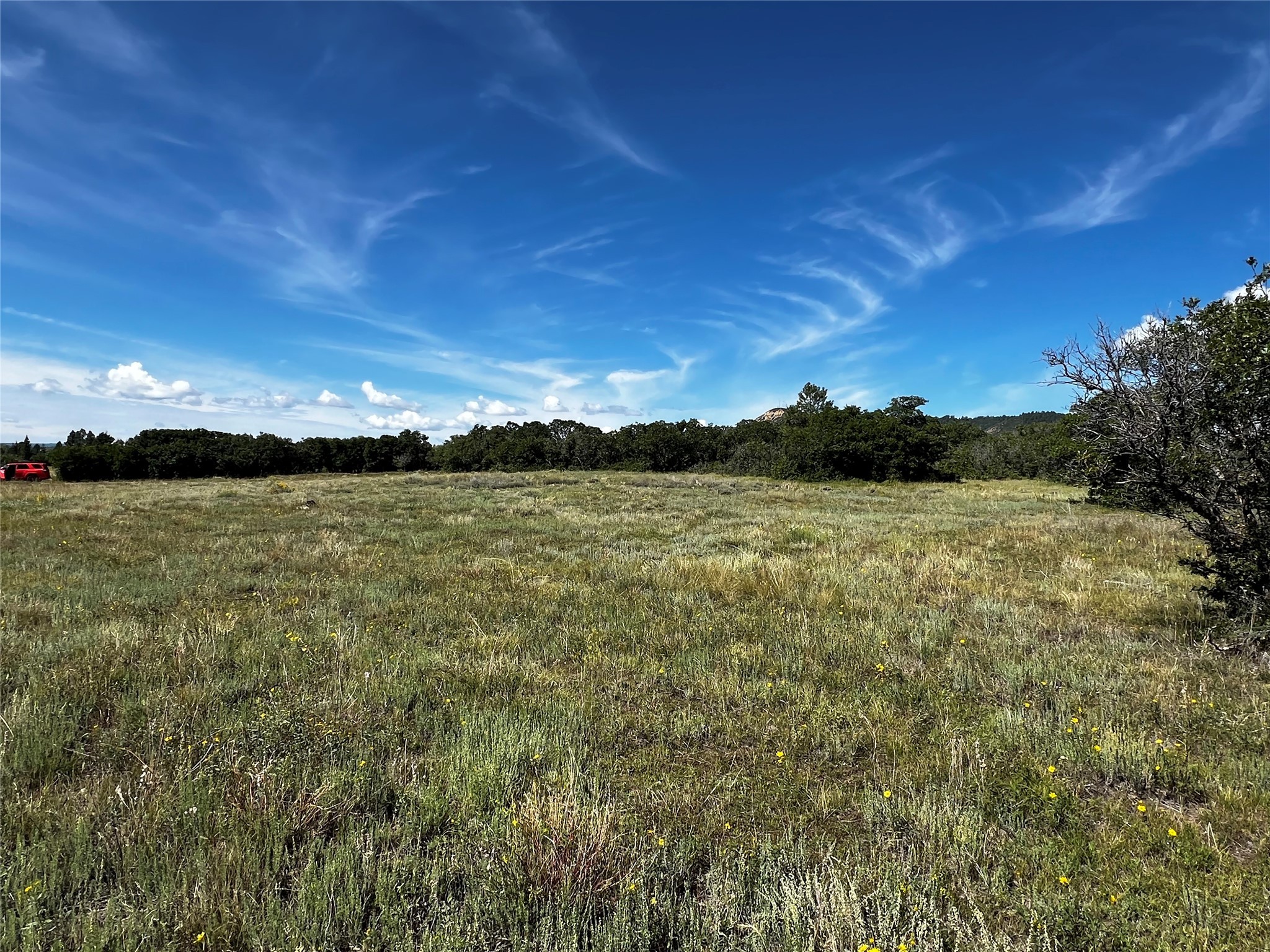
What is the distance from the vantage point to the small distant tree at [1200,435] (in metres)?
5.94

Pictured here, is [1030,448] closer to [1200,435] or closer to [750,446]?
[750,446]

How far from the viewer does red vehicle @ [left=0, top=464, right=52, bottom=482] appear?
149 feet

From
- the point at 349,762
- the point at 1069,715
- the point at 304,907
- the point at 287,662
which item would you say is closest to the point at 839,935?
the point at 304,907

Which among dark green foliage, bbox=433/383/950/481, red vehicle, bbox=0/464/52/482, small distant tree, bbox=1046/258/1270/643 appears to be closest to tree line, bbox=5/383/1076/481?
dark green foliage, bbox=433/383/950/481

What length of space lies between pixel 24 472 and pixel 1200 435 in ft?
232

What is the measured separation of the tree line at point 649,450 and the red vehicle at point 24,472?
2415 cm

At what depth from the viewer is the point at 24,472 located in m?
46.8

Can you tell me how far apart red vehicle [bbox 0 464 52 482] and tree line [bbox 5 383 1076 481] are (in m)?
24.2

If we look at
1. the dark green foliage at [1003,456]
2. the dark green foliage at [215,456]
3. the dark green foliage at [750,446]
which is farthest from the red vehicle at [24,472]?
the dark green foliage at [1003,456]

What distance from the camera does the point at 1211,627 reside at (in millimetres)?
7004

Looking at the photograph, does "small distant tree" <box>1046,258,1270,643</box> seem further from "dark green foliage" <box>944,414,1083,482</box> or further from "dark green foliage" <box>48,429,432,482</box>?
"dark green foliage" <box>48,429,432,482</box>

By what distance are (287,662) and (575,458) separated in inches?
3703

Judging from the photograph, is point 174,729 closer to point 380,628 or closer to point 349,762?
point 349,762

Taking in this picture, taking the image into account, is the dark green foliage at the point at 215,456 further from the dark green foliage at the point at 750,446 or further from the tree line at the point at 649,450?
the dark green foliage at the point at 750,446
